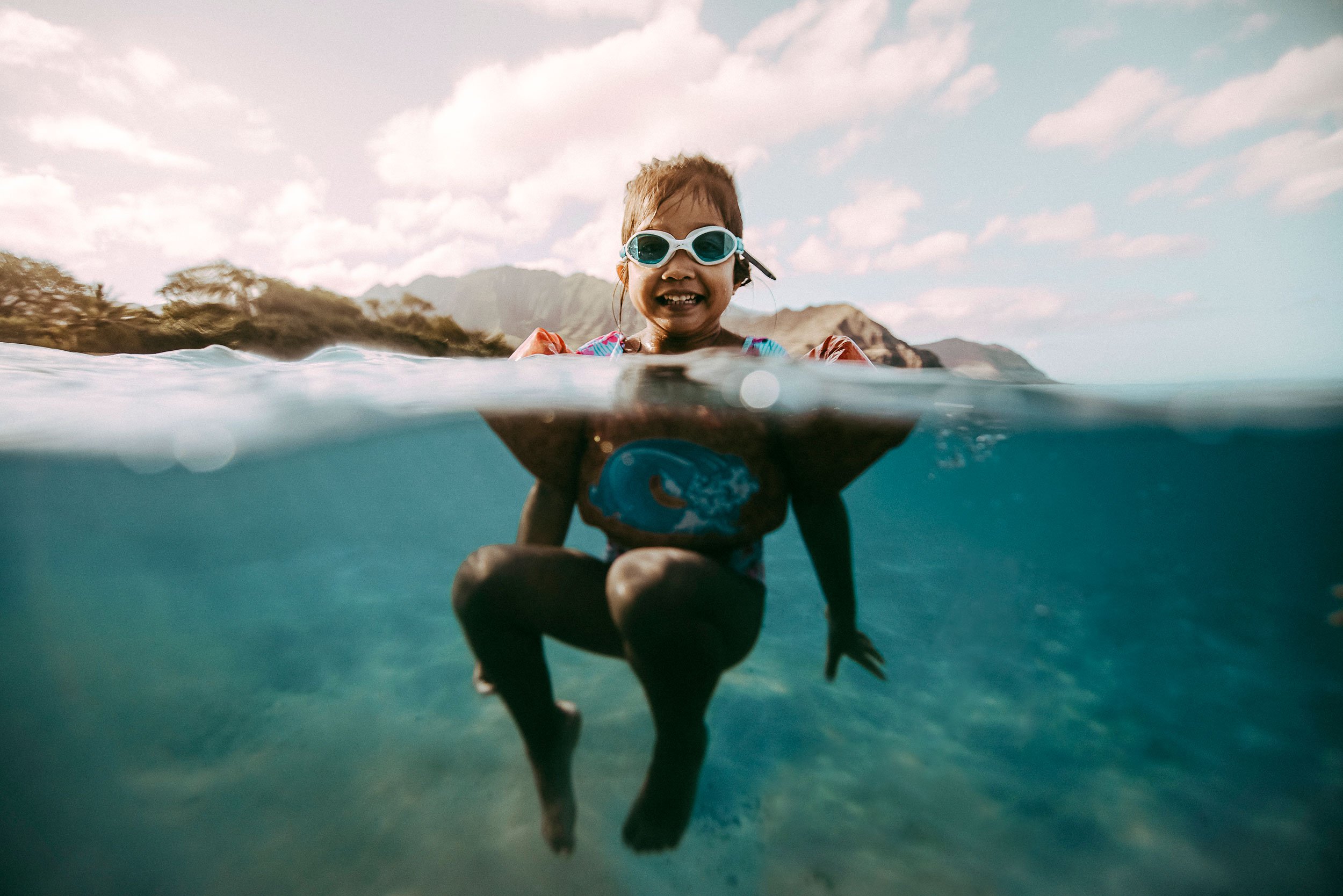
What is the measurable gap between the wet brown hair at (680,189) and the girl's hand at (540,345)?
690 mm

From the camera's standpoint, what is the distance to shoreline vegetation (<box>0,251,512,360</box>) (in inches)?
383

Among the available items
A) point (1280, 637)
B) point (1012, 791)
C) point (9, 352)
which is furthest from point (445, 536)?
point (1280, 637)

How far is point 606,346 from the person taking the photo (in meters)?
3.47

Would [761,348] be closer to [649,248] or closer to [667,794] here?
[649,248]

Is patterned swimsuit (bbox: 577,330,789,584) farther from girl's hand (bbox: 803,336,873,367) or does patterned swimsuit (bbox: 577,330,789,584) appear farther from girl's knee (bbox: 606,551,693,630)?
girl's knee (bbox: 606,551,693,630)

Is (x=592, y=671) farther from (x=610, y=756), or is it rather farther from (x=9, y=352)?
(x=9, y=352)

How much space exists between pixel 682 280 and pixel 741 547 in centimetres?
144

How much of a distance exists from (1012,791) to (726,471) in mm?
4186

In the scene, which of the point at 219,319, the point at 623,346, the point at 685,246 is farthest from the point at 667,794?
the point at 219,319

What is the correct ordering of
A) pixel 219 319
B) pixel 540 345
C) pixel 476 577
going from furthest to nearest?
1. pixel 219 319
2. pixel 540 345
3. pixel 476 577

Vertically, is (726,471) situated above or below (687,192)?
below

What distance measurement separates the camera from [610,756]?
14.9 ft

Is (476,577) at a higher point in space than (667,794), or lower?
higher

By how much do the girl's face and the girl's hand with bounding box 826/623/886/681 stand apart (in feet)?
6.83
